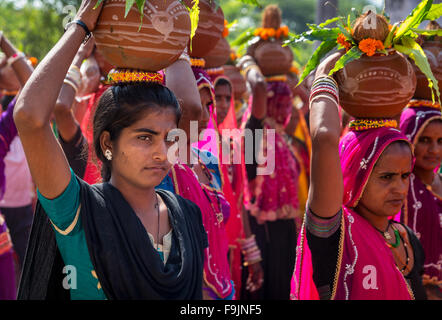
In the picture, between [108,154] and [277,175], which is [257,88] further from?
[108,154]

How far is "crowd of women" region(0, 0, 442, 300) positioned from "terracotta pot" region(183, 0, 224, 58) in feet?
0.57

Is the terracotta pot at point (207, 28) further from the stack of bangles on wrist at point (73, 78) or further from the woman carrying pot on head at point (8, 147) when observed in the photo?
the woman carrying pot on head at point (8, 147)

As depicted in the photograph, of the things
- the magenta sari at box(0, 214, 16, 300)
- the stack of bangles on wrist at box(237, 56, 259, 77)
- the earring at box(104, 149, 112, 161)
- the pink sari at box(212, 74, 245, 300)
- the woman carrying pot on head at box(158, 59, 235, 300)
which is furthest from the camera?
the stack of bangles on wrist at box(237, 56, 259, 77)

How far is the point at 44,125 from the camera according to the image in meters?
1.87

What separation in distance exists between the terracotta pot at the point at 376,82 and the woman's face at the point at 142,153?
1172 millimetres

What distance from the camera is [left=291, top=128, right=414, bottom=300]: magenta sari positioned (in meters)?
2.71

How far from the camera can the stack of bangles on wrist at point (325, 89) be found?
2.63 metres

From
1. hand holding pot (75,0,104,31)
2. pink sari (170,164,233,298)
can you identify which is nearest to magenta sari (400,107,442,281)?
pink sari (170,164,233,298)

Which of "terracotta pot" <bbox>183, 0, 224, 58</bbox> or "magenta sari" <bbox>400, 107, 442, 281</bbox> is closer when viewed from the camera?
"terracotta pot" <bbox>183, 0, 224, 58</bbox>

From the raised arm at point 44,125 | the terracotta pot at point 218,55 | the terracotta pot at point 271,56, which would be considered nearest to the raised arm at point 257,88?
the terracotta pot at point 271,56

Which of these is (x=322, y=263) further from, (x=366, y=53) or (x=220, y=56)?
(x=220, y=56)

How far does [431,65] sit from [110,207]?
269 centimetres

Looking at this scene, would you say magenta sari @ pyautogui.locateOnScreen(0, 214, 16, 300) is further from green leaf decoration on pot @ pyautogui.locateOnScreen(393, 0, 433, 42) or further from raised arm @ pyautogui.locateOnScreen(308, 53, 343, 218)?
green leaf decoration on pot @ pyautogui.locateOnScreen(393, 0, 433, 42)

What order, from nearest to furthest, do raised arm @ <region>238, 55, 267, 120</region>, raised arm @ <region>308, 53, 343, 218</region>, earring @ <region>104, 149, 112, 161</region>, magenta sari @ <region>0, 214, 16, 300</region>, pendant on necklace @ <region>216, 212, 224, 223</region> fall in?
earring @ <region>104, 149, 112, 161</region> < raised arm @ <region>308, 53, 343, 218</region> < pendant on necklace @ <region>216, 212, 224, 223</region> < magenta sari @ <region>0, 214, 16, 300</region> < raised arm @ <region>238, 55, 267, 120</region>
